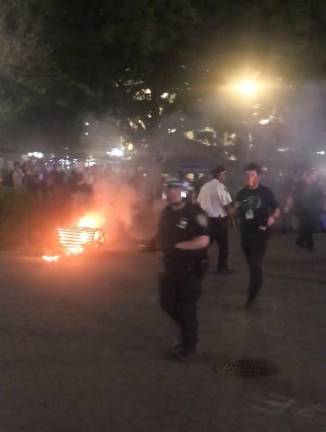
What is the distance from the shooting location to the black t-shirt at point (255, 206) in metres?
8.00

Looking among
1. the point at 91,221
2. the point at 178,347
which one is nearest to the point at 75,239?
the point at 91,221

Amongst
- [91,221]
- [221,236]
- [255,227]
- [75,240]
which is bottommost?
[75,240]

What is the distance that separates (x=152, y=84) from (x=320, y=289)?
38.5ft

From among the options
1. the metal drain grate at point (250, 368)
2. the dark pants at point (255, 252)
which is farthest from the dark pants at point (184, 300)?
the dark pants at point (255, 252)

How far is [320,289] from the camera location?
934 centimetres

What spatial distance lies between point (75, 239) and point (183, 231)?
22.0 ft

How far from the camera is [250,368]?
6035 millimetres

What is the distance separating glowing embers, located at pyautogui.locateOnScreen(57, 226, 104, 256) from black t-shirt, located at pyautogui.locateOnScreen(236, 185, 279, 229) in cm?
504

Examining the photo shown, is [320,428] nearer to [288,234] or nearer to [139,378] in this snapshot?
[139,378]

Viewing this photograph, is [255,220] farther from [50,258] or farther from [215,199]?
[50,258]

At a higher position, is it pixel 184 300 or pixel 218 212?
pixel 218 212

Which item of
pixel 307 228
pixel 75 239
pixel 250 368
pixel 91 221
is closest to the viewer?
pixel 250 368

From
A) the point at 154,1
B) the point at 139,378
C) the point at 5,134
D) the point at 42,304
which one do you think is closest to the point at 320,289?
the point at 42,304

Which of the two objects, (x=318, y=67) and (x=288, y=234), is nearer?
(x=288, y=234)
